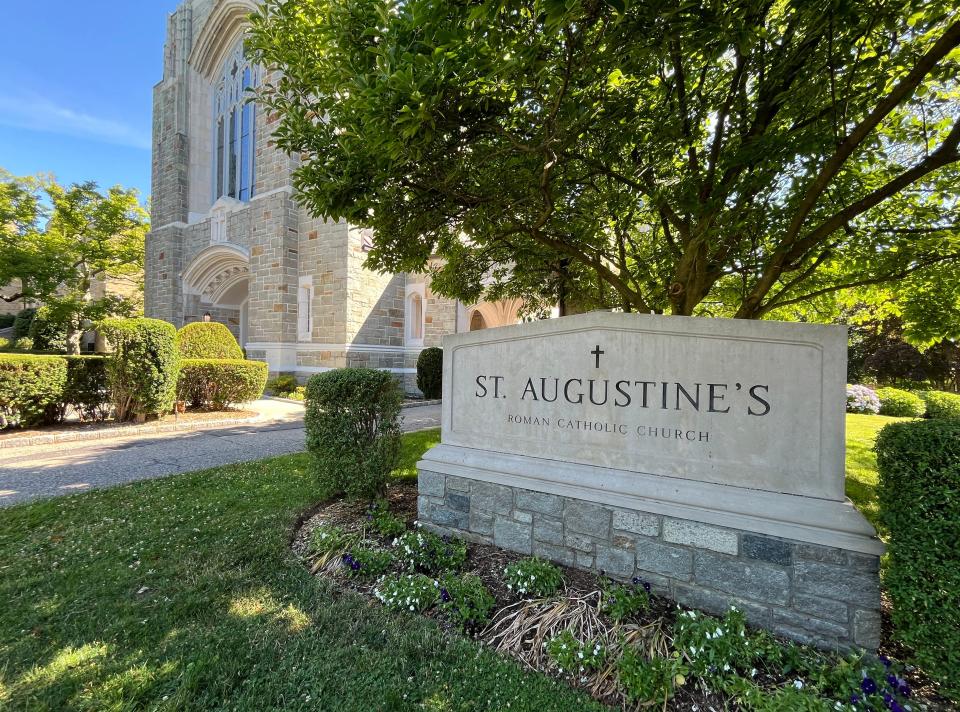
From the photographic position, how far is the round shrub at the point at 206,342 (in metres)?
9.06

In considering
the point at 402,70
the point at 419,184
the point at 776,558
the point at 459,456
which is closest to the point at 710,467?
the point at 776,558

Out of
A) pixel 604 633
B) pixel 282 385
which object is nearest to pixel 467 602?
pixel 604 633

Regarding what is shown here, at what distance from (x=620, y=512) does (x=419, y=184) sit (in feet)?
9.61

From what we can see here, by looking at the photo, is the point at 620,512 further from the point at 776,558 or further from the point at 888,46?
the point at 888,46

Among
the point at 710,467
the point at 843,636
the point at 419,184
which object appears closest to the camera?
the point at 843,636

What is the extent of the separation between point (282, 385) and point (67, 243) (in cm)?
991

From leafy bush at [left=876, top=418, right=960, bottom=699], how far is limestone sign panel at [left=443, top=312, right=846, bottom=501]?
1.11ft

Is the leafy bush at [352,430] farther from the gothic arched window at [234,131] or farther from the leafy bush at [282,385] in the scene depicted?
the gothic arched window at [234,131]

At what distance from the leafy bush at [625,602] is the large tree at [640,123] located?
2.72 metres

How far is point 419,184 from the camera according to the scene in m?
3.58

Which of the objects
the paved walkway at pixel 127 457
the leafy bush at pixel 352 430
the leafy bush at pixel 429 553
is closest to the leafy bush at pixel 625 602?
the leafy bush at pixel 429 553

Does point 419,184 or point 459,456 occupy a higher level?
point 419,184

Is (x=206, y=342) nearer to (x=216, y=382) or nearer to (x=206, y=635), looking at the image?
(x=216, y=382)

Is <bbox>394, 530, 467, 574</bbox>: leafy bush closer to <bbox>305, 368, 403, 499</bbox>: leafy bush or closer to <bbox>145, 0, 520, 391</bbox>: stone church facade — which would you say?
<bbox>305, 368, 403, 499</bbox>: leafy bush
